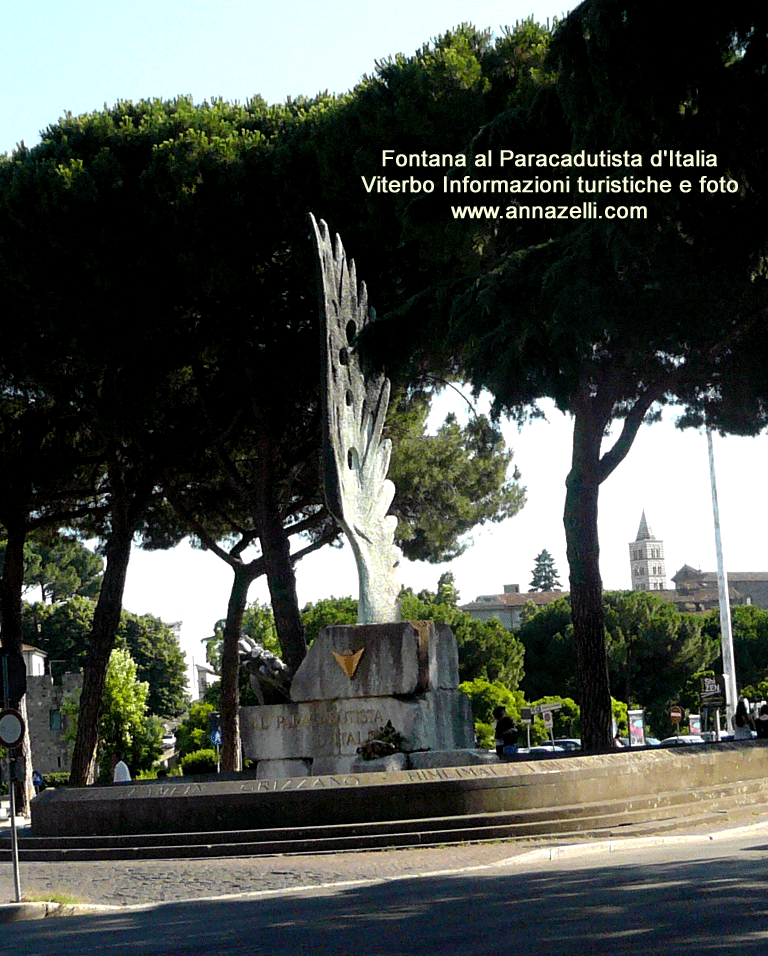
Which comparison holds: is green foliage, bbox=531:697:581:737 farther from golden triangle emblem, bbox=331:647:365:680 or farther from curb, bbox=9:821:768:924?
curb, bbox=9:821:768:924

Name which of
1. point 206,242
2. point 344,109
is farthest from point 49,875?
point 344,109

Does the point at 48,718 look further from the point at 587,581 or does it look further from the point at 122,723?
the point at 587,581

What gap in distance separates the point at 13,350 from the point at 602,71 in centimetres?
1400

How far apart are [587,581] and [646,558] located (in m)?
156

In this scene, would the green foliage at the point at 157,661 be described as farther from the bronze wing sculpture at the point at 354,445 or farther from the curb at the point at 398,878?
the curb at the point at 398,878

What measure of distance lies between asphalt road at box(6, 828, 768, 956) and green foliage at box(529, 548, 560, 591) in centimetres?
12551

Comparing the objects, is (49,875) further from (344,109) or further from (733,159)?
(344,109)

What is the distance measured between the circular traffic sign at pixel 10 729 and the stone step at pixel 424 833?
2470 mm

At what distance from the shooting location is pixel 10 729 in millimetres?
10453

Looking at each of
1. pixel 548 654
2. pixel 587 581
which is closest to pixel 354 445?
pixel 587 581

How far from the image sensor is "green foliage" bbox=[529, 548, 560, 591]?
134m

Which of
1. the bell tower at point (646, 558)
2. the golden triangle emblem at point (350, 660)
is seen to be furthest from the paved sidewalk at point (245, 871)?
the bell tower at point (646, 558)

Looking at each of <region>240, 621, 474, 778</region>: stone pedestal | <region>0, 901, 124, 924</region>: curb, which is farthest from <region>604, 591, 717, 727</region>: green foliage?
<region>0, 901, 124, 924</region>: curb

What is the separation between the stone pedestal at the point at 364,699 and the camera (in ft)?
47.0
